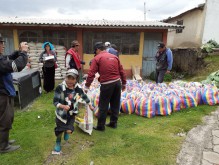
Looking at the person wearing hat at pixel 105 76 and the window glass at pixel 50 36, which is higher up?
the window glass at pixel 50 36

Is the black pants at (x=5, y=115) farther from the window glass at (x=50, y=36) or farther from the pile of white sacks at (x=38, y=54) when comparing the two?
the window glass at (x=50, y=36)

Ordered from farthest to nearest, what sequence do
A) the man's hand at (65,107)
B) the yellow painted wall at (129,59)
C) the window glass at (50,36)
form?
the yellow painted wall at (129,59)
the window glass at (50,36)
the man's hand at (65,107)

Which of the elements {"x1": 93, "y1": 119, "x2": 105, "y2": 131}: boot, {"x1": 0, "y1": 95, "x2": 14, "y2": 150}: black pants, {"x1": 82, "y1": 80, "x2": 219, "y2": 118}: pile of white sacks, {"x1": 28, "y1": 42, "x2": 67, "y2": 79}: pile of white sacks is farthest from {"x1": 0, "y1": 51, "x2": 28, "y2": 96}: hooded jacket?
{"x1": 28, "y1": 42, "x2": 67, "y2": 79}: pile of white sacks

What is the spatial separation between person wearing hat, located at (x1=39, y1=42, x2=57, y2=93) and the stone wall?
821cm

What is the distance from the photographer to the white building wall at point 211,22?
1237 centimetres

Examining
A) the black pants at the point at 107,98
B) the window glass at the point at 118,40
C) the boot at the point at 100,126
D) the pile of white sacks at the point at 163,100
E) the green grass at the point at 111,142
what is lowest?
the green grass at the point at 111,142

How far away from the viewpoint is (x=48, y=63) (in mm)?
6805

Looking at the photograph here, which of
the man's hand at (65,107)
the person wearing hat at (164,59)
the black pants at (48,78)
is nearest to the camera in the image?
the man's hand at (65,107)

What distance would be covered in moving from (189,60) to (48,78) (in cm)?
882

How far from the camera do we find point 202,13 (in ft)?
42.1

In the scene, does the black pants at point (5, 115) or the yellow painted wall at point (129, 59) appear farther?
the yellow painted wall at point (129, 59)

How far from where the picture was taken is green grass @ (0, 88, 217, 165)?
318cm

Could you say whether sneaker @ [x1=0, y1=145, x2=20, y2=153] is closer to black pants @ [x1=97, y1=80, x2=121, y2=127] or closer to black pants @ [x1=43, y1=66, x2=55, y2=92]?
black pants @ [x1=97, y1=80, x2=121, y2=127]

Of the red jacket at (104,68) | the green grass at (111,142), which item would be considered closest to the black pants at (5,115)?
the green grass at (111,142)
